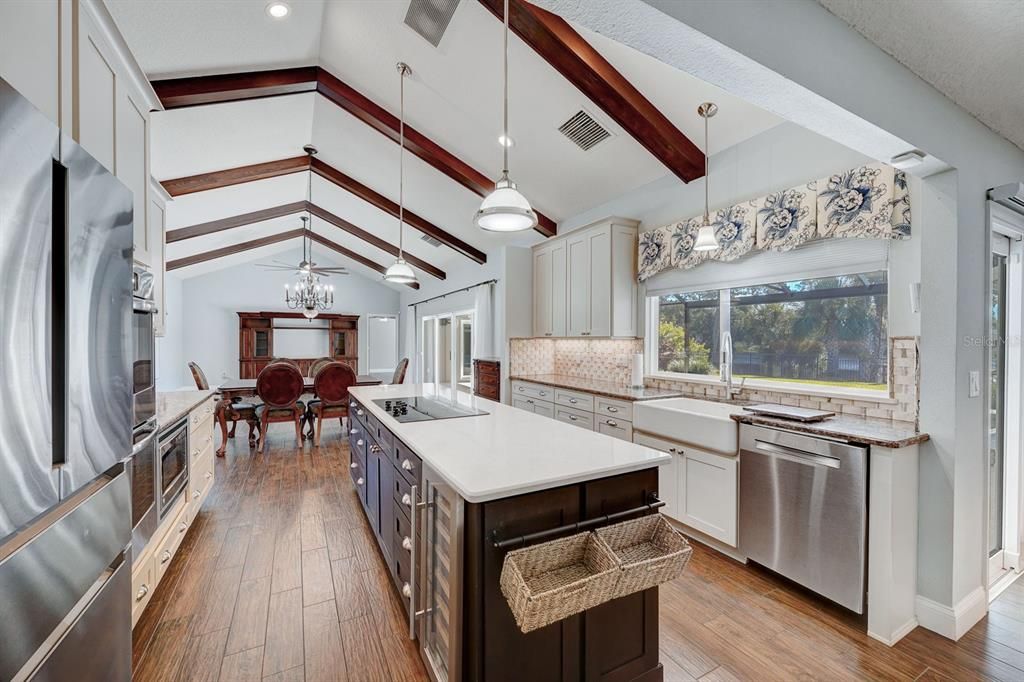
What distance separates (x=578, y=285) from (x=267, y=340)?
7428 millimetres

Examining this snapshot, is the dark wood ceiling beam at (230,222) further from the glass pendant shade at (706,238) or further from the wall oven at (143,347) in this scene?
the glass pendant shade at (706,238)

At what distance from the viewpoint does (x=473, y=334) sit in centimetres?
652

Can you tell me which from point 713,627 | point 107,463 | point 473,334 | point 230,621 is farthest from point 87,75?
point 473,334

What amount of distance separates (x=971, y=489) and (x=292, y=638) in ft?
10.7

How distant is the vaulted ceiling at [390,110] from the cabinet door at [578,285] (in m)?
0.56

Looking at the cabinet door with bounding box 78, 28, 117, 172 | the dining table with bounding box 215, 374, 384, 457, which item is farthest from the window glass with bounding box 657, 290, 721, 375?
the dining table with bounding box 215, 374, 384, 457

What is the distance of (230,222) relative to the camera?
6203mm

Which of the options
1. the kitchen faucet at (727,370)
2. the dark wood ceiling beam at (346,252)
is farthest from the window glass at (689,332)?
the dark wood ceiling beam at (346,252)

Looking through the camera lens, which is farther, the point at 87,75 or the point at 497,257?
the point at 497,257

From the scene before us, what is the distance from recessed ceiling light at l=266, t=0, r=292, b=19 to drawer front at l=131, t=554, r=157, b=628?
3034 millimetres

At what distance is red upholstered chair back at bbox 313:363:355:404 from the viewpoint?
17.4ft

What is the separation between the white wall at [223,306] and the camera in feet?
27.9

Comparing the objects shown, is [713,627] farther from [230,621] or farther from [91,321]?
[91,321]

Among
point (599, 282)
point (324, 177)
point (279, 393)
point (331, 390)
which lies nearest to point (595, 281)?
point (599, 282)
